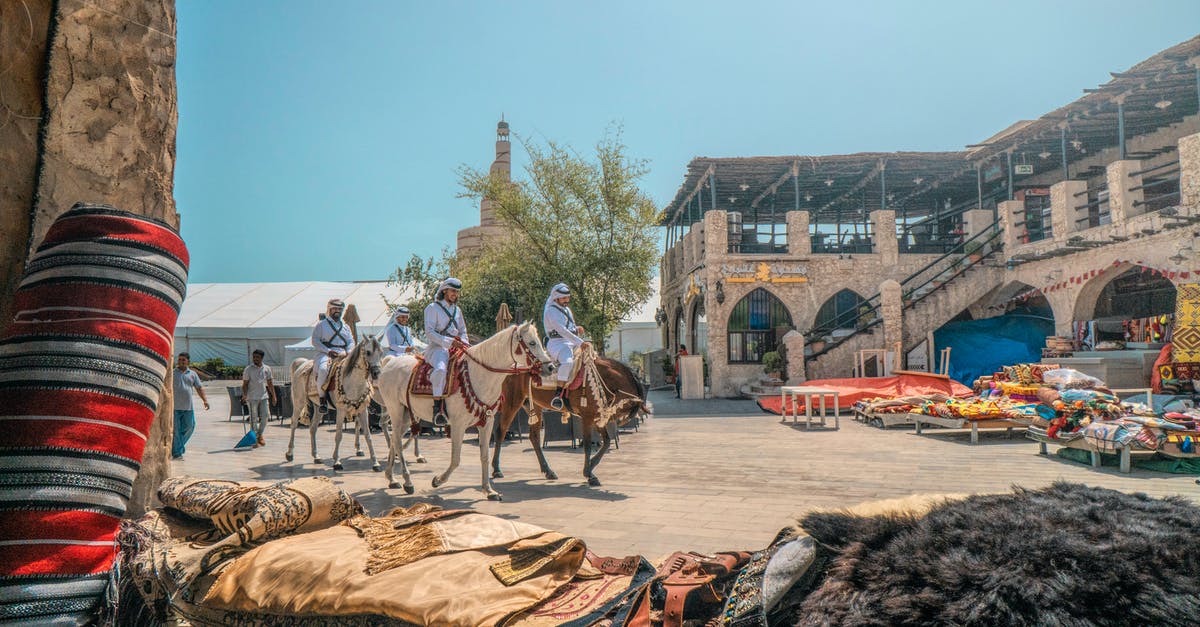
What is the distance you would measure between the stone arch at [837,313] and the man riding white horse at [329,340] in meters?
15.0

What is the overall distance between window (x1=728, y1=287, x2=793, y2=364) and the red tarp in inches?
181

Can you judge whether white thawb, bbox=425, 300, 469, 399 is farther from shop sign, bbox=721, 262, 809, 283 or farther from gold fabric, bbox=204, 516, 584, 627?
shop sign, bbox=721, 262, 809, 283

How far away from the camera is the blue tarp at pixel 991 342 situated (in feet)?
61.7

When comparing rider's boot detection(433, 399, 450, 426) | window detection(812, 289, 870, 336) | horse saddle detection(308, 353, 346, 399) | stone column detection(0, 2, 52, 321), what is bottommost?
rider's boot detection(433, 399, 450, 426)

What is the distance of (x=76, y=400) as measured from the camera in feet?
5.18

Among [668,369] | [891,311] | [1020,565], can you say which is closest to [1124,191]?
[891,311]

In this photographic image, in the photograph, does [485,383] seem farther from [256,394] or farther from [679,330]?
[679,330]

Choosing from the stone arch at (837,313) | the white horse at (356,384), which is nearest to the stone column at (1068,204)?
the stone arch at (837,313)

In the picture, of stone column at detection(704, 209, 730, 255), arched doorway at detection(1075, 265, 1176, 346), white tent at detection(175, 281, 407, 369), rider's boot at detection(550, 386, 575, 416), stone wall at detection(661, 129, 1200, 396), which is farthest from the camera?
white tent at detection(175, 281, 407, 369)

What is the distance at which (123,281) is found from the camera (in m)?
1.68

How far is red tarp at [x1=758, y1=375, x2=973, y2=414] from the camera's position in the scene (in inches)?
620

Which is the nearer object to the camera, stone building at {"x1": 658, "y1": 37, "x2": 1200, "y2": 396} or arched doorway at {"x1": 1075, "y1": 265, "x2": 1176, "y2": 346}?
arched doorway at {"x1": 1075, "y1": 265, "x2": 1176, "y2": 346}

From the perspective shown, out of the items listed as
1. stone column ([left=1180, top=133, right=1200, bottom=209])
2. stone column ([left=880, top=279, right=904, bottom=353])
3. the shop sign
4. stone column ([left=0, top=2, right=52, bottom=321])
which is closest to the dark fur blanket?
stone column ([left=0, top=2, right=52, bottom=321])

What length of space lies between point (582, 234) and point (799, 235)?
6886 millimetres
